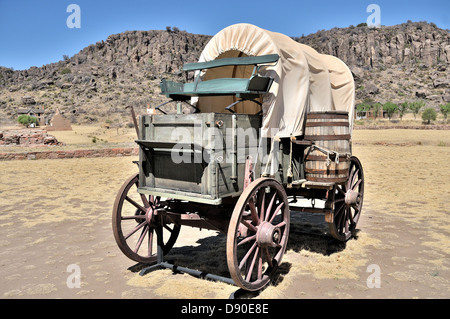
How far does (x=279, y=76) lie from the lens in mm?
4133

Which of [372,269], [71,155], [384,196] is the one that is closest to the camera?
[372,269]

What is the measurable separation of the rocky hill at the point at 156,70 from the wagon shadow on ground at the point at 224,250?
47.7m

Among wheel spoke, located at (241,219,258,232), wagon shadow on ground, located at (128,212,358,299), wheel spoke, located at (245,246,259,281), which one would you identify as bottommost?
wagon shadow on ground, located at (128,212,358,299)

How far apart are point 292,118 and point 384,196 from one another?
5803 mm

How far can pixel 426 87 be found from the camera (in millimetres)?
84625

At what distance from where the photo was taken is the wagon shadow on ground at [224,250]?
177 inches

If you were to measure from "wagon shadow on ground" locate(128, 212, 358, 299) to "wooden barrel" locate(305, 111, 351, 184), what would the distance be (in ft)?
4.15

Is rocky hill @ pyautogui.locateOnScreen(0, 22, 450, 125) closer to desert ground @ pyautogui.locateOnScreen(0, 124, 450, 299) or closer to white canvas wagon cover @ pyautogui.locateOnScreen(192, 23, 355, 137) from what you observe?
desert ground @ pyautogui.locateOnScreen(0, 124, 450, 299)

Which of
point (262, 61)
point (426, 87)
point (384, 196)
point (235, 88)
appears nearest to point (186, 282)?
point (235, 88)

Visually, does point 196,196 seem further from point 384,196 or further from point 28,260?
point 384,196

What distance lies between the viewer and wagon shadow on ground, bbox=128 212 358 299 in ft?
14.7

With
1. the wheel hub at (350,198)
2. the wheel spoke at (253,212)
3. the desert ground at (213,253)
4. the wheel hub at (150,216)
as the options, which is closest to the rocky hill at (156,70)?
the desert ground at (213,253)

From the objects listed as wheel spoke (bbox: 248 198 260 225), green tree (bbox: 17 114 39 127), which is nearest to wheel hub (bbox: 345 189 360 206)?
wheel spoke (bbox: 248 198 260 225)

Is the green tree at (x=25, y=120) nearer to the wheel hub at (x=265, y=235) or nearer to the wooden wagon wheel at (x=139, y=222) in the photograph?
the wooden wagon wheel at (x=139, y=222)
